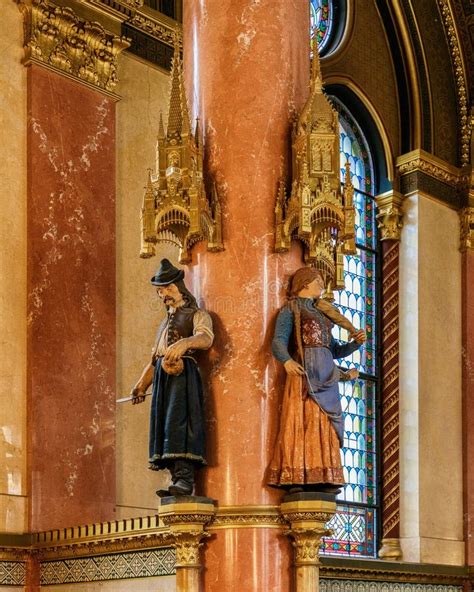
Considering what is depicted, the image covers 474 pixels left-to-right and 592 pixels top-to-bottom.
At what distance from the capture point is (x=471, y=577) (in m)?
13.8

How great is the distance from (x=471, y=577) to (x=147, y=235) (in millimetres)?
7040

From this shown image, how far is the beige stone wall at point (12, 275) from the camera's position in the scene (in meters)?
10.9

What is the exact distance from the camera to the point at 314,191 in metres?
8.56

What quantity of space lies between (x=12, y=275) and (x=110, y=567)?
3.18m

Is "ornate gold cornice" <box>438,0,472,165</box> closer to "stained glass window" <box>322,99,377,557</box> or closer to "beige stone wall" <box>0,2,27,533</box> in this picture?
"stained glass window" <box>322,99,377,557</box>

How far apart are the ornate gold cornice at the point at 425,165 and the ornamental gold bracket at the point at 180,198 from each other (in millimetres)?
9018

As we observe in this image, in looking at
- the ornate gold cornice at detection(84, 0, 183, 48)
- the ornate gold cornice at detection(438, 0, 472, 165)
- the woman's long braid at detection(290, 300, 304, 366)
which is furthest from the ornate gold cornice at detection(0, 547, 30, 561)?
the ornate gold cornice at detection(438, 0, 472, 165)

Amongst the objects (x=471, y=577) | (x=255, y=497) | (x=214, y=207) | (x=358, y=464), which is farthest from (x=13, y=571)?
(x=358, y=464)

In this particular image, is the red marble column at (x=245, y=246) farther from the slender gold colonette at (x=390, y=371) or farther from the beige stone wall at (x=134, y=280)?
the slender gold colonette at (x=390, y=371)

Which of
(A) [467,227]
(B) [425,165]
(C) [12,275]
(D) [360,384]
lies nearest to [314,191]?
(C) [12,275]

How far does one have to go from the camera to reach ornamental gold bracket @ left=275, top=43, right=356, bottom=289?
→ 27.9 feet

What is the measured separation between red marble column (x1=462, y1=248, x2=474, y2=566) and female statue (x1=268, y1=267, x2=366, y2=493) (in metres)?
9.07

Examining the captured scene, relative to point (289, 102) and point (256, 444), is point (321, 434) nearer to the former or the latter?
point (256, 444)

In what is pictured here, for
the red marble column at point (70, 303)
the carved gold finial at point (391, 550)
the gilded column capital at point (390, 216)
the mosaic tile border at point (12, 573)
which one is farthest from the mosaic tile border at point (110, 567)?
the gilded column capital at point (390, 216)
